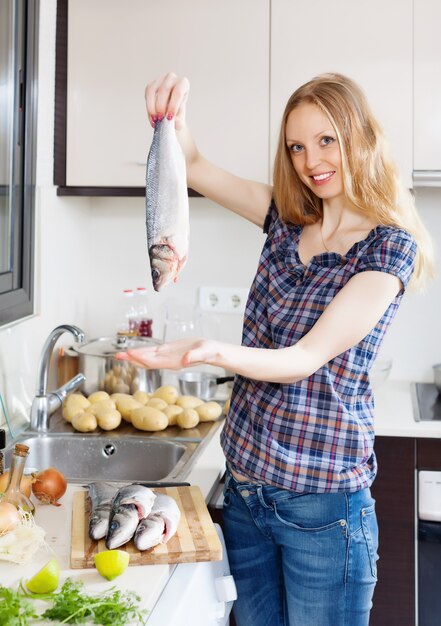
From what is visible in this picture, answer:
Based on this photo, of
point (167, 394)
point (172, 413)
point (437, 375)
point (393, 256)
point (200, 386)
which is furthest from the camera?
point (437, 375)

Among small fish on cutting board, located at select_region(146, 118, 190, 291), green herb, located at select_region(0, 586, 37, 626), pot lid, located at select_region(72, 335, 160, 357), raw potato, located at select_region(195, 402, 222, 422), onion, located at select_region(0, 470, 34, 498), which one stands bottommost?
green herb, located at select_region(0, 586, 37, 626)

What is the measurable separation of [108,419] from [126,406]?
96 millimetres

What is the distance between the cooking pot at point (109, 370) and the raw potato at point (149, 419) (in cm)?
23

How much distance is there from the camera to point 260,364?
1.24 meters

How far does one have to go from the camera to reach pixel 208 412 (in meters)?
2.22

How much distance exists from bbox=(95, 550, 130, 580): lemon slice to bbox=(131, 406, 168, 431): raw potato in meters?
0.87

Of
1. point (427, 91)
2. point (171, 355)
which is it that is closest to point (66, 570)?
point (171, 355)

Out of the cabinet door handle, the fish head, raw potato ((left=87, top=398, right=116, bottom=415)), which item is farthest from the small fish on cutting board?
the cabinet door handle

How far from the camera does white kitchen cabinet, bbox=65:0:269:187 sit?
2416 millimetres

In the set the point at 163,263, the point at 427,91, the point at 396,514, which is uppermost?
the point at 427,91

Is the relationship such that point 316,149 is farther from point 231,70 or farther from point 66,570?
point 231,70

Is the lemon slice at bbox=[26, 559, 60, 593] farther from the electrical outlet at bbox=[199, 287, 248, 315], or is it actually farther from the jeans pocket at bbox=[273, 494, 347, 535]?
the electrical outlet at bbox=[199, 287, 248, 315]

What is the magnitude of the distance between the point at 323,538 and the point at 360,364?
1.00 ft

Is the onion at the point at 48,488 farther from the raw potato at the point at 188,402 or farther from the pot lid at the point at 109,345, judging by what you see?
the pot lid at the point at 109,345
